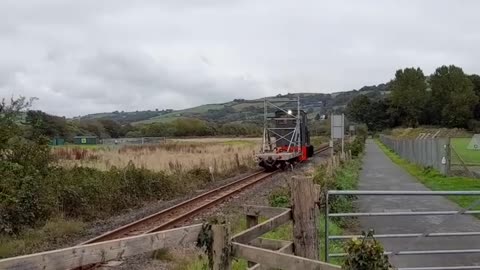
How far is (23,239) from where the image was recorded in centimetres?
1129

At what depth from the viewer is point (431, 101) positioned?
118938mm

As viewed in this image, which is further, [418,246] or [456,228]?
[456,228]

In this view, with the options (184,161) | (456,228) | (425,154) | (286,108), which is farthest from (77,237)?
(286,108)

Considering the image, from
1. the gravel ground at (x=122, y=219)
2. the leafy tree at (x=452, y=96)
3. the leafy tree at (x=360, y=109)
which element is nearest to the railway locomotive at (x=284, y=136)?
the gravel ground at (x=122, y=219)

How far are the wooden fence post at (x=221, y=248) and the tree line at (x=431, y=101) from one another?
346 ft

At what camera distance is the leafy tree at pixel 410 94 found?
4670 inches

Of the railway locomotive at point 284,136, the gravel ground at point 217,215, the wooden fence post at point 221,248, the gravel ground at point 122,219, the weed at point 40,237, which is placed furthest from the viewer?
the railway locomotive at point 284,136

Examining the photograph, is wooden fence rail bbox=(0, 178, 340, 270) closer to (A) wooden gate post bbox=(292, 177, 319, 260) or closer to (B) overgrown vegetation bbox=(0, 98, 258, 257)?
(A) wooden gate post bbox=(292, 177, 319, 260)

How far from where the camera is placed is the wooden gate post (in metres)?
5.63

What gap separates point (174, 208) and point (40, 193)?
3914mm

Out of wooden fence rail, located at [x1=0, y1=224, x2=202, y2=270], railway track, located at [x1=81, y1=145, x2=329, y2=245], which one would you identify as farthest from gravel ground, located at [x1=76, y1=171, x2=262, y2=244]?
wooden fence rail, located at [x1=0, y1=224, x2=202, y2=270]

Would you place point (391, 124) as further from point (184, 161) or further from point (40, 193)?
point (40, 193)

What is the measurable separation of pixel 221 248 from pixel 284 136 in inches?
1174

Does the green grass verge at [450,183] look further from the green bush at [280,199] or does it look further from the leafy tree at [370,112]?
the leafy tree at [370,112]
